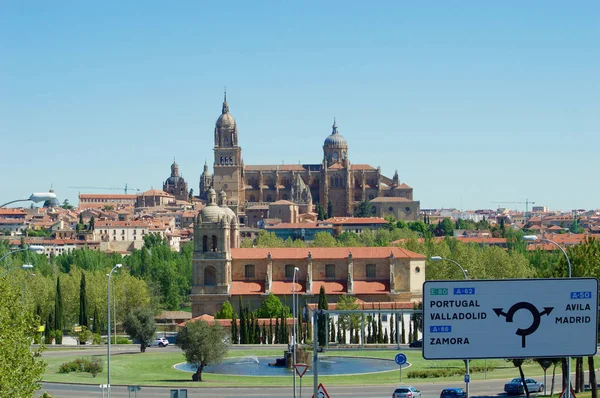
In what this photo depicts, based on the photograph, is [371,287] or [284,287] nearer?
[371,287]

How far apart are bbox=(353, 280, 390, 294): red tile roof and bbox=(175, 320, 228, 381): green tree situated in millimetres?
37966

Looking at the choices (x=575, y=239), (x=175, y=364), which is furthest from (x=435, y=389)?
(x=575, y=239)

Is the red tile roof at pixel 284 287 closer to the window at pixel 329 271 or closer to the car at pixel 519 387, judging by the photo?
the window at pixel 329 271

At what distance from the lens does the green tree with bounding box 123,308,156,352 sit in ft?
273

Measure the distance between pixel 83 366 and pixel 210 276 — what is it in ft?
123

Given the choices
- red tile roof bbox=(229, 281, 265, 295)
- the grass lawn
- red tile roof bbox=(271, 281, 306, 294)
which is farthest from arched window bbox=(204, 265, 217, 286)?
the grass lawn

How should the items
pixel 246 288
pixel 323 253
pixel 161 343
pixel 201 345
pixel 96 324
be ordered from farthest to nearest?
pixel 323 253 < pixel 246 288 < pixel 96 324 < pixel 161 343 < pixel 201 345

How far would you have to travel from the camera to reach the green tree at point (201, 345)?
6700 cm

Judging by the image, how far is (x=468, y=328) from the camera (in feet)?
89.4

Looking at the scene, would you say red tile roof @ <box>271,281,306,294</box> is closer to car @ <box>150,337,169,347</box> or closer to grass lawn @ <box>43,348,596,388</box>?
car @ <box>150,337,169,347</box>

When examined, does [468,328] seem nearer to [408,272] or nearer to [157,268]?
Result: [408,272]

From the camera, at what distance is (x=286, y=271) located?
355 ft

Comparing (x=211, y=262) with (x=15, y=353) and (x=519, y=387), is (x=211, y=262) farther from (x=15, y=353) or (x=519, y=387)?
(x=15, y=353)

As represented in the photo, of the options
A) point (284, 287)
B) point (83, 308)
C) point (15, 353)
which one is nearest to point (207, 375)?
point (83, 308)
